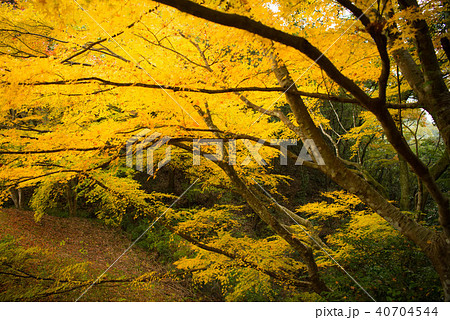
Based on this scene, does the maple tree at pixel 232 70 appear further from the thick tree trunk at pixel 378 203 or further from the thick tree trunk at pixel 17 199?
the thick tree trunk at pixel 17 199

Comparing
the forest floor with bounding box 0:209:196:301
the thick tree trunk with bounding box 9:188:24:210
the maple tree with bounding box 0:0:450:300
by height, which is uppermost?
the maple tree with bounding box 0:0:450:300

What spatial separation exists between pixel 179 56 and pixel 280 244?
4.41 meters

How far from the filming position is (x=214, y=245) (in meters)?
5.78

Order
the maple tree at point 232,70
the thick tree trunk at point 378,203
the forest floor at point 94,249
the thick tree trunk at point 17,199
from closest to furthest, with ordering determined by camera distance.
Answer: the maple tree at point 232,70 → the thick tree trunk at point 378,203 → the forest floor at point 94,249 → the thick tree trunk at point 17,199

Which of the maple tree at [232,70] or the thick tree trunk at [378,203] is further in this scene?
the thick tree trunk at [378,203]

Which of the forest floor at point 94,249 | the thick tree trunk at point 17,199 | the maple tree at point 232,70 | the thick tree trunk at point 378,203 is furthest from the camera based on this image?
the thick tree trunk at point 17,199

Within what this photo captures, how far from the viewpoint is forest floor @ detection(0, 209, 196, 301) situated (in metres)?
7.02

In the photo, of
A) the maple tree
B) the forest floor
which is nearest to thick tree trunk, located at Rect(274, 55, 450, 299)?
the maple tree

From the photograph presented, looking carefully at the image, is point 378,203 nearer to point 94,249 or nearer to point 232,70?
point 232,70

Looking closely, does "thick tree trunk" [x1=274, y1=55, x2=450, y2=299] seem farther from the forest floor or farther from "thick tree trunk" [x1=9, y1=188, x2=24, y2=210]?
"thick tree trunk" [x1=9, y1=188, x2=24, y2=210]

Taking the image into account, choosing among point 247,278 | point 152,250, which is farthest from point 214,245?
point 152,250

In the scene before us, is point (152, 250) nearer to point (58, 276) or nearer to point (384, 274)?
point (58, 276)

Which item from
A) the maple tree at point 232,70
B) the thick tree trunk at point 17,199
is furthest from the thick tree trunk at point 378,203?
the thick tree trunk at point 17,199

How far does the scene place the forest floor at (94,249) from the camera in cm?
702
